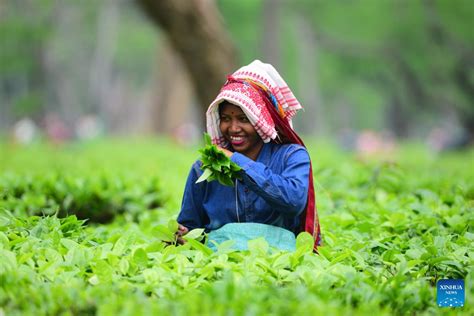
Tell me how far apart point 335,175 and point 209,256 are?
4067mm

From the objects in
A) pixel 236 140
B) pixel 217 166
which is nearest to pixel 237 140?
pixel 236 140

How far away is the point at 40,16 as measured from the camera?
3206 centimetres

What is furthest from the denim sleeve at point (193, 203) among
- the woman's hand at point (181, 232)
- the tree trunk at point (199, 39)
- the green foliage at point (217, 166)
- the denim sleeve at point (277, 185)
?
the tree trunk at point (199, 39)

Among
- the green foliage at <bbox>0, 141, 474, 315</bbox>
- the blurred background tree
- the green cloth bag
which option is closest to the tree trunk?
the blurred background tree

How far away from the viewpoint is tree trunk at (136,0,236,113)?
36.1 feet

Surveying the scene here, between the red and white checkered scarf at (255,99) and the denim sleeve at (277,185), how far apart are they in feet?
0.81

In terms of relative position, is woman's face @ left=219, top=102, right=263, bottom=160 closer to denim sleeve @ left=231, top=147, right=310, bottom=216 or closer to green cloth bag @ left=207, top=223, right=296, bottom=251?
denim sleeve @ left=231, top=147, right=310, bottom=216

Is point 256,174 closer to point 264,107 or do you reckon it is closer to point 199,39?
point 264,107

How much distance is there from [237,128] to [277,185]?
453mm

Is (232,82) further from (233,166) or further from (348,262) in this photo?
(348,262)

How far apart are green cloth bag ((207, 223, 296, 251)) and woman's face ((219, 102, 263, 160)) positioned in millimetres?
447

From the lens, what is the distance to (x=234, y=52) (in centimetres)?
1240

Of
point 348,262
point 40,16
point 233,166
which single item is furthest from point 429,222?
point 40,16

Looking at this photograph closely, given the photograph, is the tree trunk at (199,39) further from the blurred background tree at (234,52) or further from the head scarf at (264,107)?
the head scarf at (264,107)
